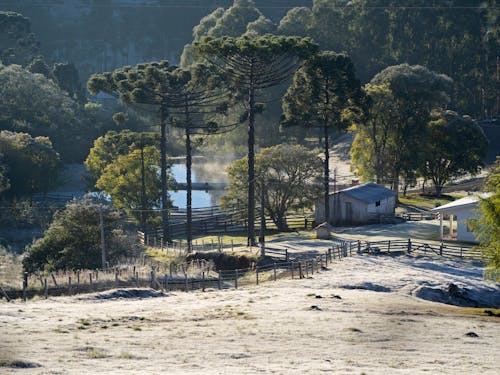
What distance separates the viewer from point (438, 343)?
1615 inches

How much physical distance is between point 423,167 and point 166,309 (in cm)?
5676

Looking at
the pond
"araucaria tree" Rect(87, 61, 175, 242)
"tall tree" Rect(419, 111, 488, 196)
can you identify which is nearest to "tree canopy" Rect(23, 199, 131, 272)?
"araucaria tree" Rect(87, 61, 175, 242)

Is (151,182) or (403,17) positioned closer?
(151,182)

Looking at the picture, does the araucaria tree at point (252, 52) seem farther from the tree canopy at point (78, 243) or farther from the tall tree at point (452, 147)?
the tall tree at point (452, 147)

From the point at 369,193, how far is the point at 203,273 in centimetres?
2762

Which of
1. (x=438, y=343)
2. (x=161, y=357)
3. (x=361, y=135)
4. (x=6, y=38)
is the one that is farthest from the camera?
(x=6, y=38)

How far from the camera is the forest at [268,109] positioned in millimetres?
81562

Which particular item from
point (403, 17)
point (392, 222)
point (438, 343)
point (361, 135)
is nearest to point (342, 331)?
point (438, 343)

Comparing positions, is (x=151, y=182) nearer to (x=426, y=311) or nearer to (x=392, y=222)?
(x=392, y=222)

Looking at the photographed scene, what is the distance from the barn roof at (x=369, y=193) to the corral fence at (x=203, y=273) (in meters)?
11.0

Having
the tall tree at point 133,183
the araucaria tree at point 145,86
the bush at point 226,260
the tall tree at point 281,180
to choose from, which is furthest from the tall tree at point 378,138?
the bush at point 226,260

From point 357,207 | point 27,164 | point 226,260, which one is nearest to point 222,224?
point 357,207

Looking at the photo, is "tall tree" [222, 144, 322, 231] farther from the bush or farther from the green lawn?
the bush

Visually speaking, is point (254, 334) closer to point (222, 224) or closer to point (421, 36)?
point (222, 224)
